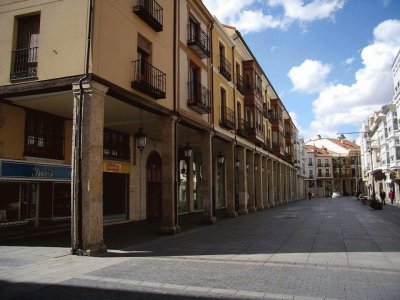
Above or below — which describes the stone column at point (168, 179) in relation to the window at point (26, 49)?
below

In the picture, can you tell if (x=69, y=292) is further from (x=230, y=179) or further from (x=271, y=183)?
(x=271, y=183)

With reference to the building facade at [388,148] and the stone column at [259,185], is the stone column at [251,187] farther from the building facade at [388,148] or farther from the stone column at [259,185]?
the building facade at [388,148]

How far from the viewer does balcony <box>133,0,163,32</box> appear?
12594mm

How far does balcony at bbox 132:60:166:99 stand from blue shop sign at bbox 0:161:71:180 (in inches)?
192

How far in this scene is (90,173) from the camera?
9.83 metres

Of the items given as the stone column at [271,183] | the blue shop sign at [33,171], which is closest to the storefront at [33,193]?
the blue shop sign at [33,171]

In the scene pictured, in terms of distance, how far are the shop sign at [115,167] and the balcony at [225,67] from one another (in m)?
7.94

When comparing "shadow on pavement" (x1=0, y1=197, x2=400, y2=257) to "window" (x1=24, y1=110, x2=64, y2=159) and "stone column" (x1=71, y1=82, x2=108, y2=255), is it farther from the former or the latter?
"window" (x1=24, y1=110, x2=64, y2=159)

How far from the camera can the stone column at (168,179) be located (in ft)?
47.3

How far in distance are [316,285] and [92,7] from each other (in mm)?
9056

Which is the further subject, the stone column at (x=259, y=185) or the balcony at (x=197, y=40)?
the stone column at (x=259, y=185)

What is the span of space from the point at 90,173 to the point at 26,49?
4.67m

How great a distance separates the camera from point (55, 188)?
48.5 feet

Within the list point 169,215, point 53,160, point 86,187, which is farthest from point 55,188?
point 86,187
